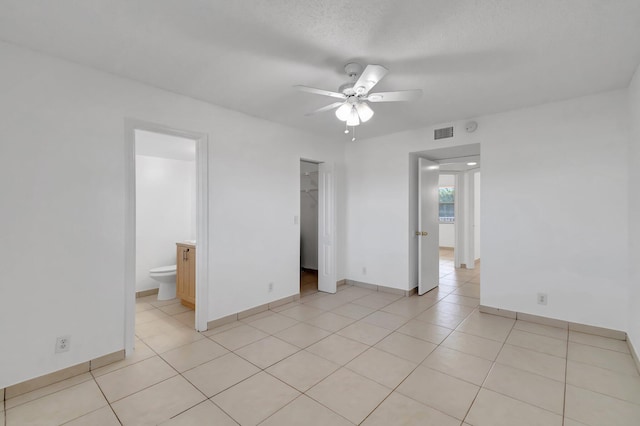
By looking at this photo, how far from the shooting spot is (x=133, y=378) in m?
2.33

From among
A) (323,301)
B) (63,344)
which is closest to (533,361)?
(323,301)

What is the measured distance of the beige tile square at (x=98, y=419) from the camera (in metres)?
1.82

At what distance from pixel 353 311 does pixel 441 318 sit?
3.55 ft

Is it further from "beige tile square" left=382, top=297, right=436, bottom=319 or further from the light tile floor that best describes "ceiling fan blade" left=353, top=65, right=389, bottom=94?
"beige tile square" left=382, top=297, right=436, bottom=319

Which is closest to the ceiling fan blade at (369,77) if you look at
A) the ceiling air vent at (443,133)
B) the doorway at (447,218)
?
the ceiling air vent at (443,133)

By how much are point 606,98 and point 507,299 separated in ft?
7.90

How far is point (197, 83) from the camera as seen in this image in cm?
278

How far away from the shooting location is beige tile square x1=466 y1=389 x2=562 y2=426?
Answer: 5.98ft

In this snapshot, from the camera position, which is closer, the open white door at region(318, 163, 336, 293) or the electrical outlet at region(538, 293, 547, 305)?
the electrical outlet at region(538, 293, 547, 305)

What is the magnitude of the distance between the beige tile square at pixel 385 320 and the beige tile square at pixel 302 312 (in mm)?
639

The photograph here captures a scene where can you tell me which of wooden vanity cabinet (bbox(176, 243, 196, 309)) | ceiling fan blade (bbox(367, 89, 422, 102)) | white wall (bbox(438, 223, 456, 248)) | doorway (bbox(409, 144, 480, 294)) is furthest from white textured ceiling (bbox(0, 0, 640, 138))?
white wall (bbox(438, 223, 456, 248))

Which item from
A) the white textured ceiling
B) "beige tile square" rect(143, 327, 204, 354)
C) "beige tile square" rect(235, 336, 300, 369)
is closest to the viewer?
the white textured ceiling

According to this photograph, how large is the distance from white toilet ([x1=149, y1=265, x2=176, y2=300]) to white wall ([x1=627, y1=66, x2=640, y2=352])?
514cm

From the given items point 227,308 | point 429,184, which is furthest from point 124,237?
point 429,184
